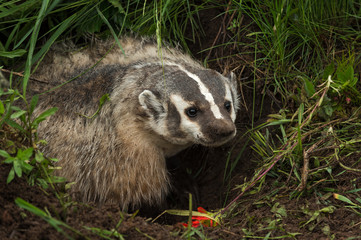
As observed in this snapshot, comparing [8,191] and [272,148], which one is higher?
[8,191]

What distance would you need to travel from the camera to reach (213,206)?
3531 mm

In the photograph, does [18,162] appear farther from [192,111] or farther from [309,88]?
[309,88]

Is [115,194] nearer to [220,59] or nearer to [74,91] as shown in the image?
[74,91]

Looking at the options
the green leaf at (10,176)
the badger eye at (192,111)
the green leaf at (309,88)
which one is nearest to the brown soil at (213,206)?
the green leaf at (10,176)

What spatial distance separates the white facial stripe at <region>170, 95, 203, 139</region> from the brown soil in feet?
1.69

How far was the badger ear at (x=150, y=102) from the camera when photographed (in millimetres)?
2869

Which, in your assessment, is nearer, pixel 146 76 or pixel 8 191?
pixel 8 191

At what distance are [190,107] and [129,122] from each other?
17.0 inches

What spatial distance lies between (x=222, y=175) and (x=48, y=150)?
51.4 inches

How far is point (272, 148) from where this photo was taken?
3.11m

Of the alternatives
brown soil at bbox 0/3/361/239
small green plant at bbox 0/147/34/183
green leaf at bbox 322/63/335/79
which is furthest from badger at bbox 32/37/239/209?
small green plant at bbox 0/147/34/183

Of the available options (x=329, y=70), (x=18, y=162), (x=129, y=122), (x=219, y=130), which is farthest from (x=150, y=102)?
(x=329, y=70)

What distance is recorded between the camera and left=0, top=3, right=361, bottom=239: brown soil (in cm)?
205

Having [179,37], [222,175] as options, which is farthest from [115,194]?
[179,37]
